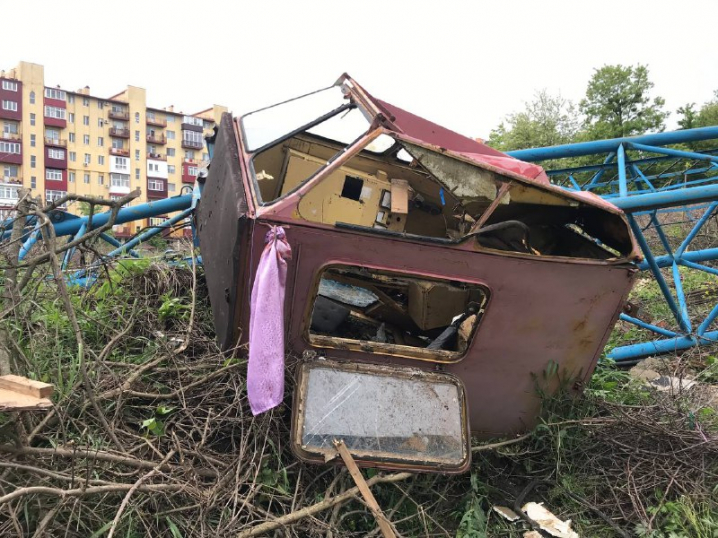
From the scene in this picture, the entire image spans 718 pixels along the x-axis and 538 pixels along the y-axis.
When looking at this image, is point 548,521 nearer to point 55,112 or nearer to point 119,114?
point 55,112

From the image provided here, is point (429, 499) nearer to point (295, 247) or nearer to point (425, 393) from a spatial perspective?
point (425, 393)

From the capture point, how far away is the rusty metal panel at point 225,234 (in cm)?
275

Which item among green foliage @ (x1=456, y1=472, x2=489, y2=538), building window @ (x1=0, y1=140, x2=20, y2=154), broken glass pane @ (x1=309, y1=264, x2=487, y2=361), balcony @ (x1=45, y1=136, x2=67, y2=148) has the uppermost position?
balcony @ (x1=45, y1=136, x2=67, y2=148)

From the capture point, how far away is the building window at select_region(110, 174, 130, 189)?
49.7 meters

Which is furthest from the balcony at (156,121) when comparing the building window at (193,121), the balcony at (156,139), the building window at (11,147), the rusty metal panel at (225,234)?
the rusty metal panel at (225,234)

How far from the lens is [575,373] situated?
3377 mm

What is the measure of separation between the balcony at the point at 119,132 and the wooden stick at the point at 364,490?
52.9m

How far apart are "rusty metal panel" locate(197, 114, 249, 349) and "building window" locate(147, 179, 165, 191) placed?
5079cm

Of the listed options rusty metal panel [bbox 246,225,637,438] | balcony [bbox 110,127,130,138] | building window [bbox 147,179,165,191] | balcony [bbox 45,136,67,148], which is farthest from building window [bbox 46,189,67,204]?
building window [bbox 147,179,165,191]

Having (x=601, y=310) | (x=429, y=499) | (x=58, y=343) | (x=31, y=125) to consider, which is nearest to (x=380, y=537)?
(x=429, y=499)

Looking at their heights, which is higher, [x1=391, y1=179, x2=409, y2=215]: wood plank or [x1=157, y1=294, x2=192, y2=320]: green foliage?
[x1=391, y1=179, x2=409, y2=215]: wood plank

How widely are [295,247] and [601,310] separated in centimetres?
182

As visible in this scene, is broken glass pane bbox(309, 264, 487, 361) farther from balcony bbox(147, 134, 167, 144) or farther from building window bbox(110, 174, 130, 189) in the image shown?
balcony bbox(147, 134, 167, 144)

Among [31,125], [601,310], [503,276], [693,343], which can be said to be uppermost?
[31,125]
